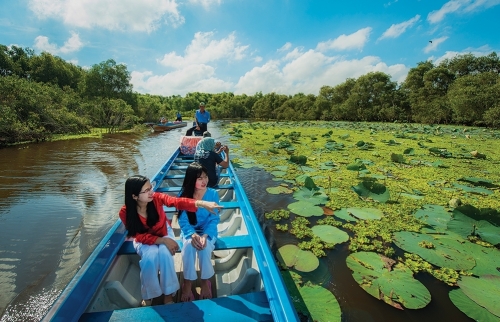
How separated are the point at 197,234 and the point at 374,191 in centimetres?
302

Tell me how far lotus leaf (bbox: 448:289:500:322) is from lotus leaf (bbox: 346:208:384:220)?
137 cm

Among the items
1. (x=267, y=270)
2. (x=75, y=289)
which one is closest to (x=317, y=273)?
(x=267, y=270)

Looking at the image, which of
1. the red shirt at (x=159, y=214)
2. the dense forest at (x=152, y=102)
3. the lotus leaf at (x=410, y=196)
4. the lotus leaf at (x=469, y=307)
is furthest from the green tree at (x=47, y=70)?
the lotus leaf at (x=469, y=307)

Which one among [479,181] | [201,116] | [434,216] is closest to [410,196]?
[434,216]

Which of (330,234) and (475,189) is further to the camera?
(475,189)

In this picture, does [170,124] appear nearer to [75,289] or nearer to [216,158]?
[216,158]

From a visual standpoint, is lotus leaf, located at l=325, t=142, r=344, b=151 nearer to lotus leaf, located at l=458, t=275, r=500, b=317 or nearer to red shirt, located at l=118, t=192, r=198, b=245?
lotus leaf, located at l=458, t=275, r=500, b=317

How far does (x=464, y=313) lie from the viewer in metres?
1.83

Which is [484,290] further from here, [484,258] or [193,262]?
[193,262]

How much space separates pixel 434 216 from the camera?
10.7ft

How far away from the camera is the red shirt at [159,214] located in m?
1.61

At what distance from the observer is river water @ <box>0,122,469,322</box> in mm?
1945

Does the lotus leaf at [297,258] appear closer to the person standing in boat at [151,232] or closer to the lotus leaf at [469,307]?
the lotus leaf at [469,307]

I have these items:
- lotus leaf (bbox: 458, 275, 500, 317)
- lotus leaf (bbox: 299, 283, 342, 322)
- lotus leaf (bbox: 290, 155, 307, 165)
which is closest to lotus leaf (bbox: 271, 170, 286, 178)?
→ lotus leaf (bbox: 290, 155, 307, 165)
